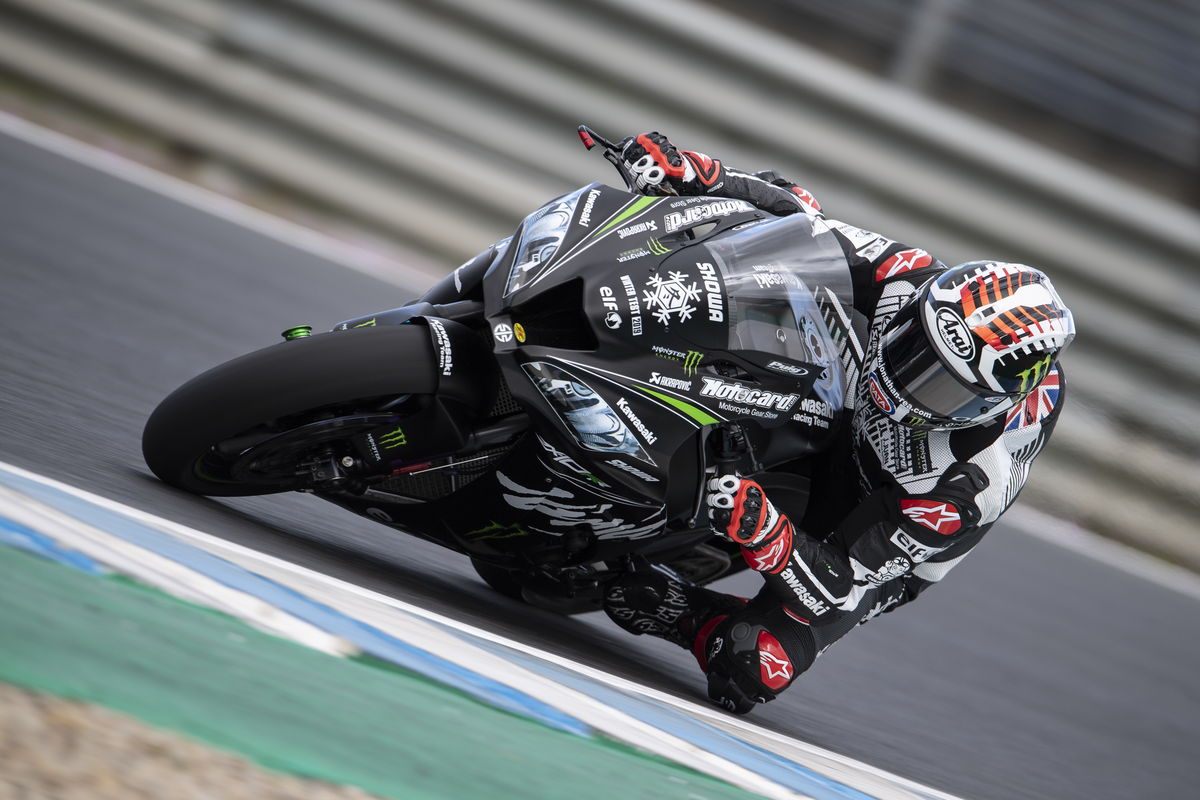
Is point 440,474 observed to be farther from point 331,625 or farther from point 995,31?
point 995,31

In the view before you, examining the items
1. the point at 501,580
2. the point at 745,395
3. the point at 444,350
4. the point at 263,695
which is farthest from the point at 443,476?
the point at 263,695

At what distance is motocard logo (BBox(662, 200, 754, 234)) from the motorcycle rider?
A: 10.8 inches

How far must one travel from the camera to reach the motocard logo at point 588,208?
3.06 meters

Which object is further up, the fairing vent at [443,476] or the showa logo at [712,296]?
the showa logo at [712,296]

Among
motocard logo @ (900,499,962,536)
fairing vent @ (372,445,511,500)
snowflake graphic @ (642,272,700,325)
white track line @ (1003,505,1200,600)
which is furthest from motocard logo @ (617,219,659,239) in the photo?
white track line @ (1003,505,1200,600)

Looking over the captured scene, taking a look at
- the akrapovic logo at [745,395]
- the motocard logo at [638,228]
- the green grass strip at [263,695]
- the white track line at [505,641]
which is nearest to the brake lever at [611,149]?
the motocard logo at [638,228]

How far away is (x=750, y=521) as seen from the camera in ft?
10.9

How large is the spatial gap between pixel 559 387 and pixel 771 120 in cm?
507

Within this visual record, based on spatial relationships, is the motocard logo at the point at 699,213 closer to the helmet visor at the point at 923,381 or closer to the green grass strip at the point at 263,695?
the helmet visor at the point at 923,381

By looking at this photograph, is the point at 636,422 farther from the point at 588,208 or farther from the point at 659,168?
the point at 659,168

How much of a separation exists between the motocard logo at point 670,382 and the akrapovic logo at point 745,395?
43mm

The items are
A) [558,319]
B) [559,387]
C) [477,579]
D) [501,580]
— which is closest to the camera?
[559,387]

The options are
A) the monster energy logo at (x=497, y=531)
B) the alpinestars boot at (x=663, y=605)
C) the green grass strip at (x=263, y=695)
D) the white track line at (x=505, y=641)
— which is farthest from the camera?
the alpinestars boot at (x=663, y=605)

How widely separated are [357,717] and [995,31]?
667cm
